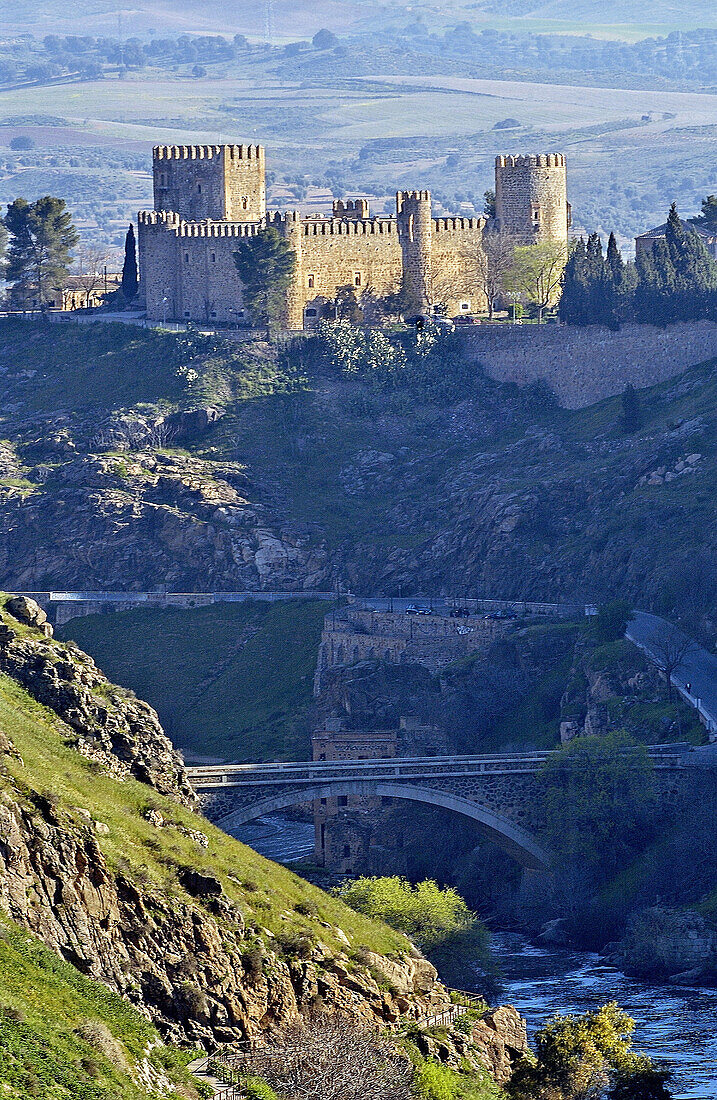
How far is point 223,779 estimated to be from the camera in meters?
98.1

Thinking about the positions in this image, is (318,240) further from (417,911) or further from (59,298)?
(417,911)

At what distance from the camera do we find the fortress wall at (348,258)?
139875mm

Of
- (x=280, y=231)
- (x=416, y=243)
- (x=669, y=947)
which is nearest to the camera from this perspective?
Result: (x=669, y=947)

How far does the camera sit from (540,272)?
14038 centimetres

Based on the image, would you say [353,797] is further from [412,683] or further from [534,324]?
[534,324]

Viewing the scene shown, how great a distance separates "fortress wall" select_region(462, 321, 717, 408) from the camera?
129 meters

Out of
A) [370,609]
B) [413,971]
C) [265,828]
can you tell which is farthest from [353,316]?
[413,971]

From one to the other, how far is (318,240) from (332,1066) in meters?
85.5

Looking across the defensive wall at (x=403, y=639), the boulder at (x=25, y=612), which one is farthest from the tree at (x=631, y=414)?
the boulder at (x=25, y=612)

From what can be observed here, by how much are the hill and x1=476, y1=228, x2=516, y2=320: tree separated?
565cm

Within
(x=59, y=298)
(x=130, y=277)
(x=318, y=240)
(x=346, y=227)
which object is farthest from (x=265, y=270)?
(x=59, y=298)

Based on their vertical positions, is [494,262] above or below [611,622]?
above

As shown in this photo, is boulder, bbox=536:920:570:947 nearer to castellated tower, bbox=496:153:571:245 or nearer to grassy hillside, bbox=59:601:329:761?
grassy hillside, bbox=59:601:329:761

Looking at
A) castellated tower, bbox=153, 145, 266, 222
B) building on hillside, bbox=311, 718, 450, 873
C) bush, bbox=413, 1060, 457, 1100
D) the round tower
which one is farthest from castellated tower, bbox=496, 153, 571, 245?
bush, bbox=413, 1060, 457, 1100
